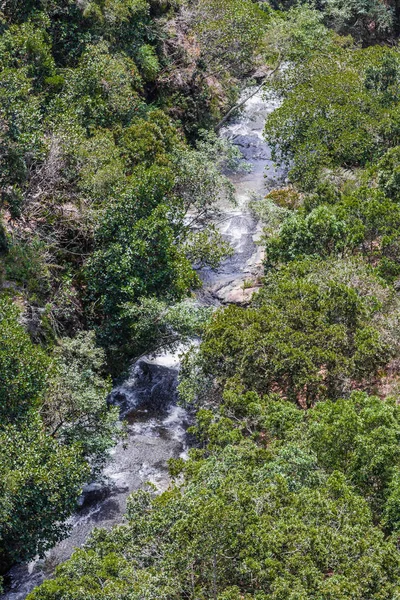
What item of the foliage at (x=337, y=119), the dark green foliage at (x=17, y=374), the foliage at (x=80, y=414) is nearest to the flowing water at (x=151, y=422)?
the foliage at (x=80, y=414)

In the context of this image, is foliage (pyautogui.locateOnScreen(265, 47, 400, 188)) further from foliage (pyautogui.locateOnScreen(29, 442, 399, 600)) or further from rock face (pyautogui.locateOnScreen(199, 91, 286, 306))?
foliage (pyautogui.locateOnScreen(29, 442, 399, 600))

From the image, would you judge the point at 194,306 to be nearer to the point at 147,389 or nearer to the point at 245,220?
the point at 147,389

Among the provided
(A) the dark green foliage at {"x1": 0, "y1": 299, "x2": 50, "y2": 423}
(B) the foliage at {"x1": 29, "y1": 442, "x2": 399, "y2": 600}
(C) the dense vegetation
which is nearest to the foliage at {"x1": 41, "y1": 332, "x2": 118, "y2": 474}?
(C) the dense vegetation

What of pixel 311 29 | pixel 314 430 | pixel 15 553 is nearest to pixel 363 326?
pixel 314 430

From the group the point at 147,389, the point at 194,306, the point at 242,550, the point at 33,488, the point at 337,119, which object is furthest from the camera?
the point at 337,119

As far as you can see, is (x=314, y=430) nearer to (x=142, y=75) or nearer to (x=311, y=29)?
(x=142, y=75)

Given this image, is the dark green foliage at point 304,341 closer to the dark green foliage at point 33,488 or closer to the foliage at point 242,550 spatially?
the foliage at point 242,550

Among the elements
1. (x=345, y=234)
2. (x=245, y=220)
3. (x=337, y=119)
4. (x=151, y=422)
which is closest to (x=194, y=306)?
(x=151, y=422)
